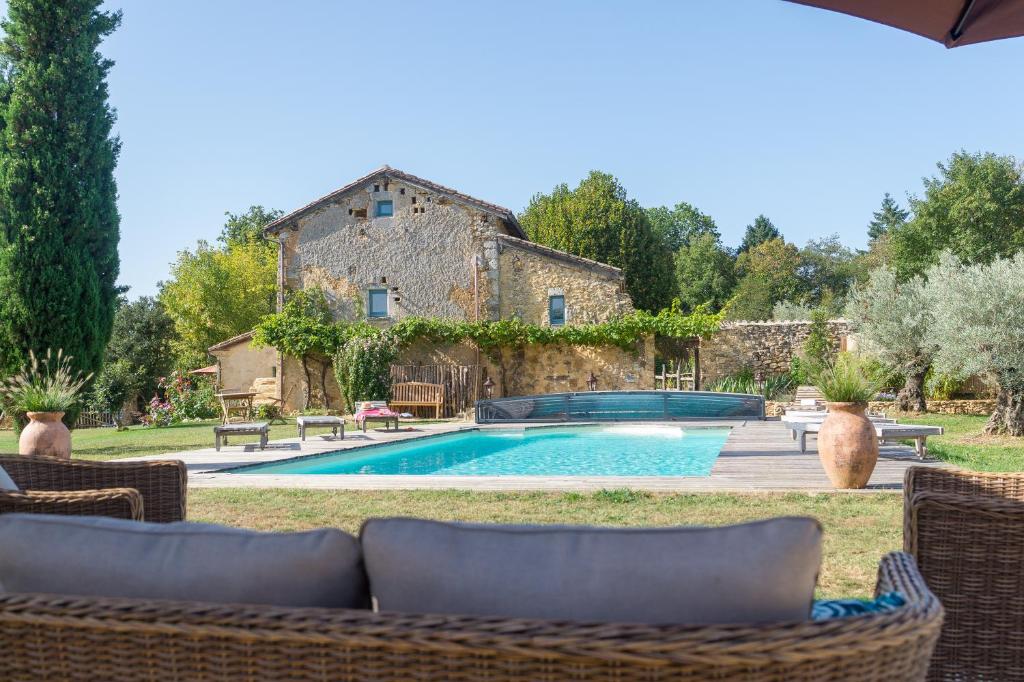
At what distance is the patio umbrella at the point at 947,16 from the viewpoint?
10.0 ft

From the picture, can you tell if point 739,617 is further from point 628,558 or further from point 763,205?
point 763,205

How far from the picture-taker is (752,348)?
69.1ft

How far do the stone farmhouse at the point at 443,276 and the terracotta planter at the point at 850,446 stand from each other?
43.6 feet

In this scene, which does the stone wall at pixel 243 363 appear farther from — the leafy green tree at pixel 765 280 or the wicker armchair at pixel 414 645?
the leafy green tree at pixel 765 280

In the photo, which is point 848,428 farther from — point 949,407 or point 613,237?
point 613,237

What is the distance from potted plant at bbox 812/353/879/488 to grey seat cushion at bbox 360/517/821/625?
5068 mm

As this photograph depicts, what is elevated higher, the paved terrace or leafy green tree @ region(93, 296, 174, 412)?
leafy green tree @ region(93, 296, 174, 412)

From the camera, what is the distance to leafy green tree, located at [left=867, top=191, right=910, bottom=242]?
56.1 metres

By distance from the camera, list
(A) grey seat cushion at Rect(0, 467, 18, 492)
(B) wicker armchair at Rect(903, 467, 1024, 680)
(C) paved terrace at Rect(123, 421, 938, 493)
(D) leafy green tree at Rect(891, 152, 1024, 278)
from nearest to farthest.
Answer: (B) wicker armchair at Rect(903, 467, 1024, 680) < (A) grey seat cushion at Rect(0, 467, 18, 492) < (C) paved terrace at Rect(123, 421, 938, 493) < (D) leafy green tree at Rect(891, 152, 1024, 278)


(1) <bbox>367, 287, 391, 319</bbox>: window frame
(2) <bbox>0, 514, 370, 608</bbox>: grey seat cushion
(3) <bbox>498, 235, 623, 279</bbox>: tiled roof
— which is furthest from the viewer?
(1) <bbox>367, 287, 391, 319</bbox>: window frame

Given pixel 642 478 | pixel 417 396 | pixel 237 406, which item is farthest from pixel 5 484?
pixel 417 396

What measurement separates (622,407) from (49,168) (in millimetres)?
11193

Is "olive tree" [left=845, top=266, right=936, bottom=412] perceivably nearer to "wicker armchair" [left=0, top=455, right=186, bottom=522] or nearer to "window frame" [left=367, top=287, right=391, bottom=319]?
"window frame" [left=367, top=287, right=391, bottom=319]

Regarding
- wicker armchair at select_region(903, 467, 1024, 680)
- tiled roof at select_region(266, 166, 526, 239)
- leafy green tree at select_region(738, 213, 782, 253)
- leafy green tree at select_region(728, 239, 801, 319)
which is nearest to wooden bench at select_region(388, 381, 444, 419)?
tiled roof at select_region(266, 166, 526, 239)
